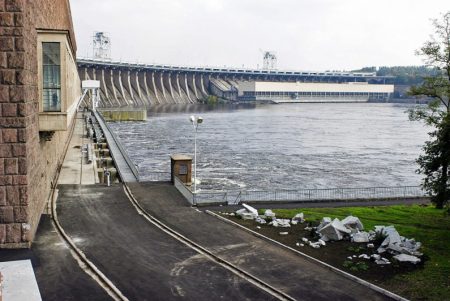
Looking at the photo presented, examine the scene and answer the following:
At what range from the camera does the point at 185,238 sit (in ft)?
77.0

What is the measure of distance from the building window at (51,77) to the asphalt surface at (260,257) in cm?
765

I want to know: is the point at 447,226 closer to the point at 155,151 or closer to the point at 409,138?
the point at 155,151

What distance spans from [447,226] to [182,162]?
56.9ft

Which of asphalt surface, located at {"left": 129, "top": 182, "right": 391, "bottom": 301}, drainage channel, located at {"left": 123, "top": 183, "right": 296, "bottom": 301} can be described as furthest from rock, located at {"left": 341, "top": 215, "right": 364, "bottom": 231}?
drainage channel, located at {"left": 123, "top": 183, "right": 296, "bottom": 301}

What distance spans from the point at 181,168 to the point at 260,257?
1616 cm

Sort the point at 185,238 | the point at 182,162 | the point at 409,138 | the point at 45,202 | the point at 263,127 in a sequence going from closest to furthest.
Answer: the point at 185,238 → the point at 45,202 → the point at 182,162 → the point at 409,138 → the point at 263,127

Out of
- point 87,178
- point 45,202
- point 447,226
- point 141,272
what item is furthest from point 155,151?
point 141,272

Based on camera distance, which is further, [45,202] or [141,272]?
[45,202]

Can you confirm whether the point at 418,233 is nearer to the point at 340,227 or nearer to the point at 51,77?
the point at 340,227

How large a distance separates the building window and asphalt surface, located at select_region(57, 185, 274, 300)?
583 centimetres

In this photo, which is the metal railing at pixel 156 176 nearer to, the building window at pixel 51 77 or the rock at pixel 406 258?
the building window at pixel 51 77

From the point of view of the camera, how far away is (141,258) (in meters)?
20.6

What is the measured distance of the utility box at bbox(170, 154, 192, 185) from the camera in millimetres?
36062

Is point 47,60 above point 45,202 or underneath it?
above
